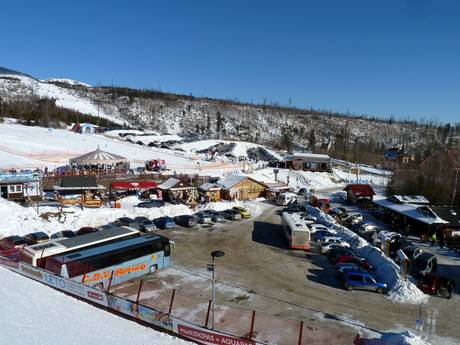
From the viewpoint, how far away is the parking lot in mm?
16031

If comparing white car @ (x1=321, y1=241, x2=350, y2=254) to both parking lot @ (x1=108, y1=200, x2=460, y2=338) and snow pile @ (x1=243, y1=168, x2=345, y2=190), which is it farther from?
snow pile @ (x1=243, y1=168, x2=345, y2=190)

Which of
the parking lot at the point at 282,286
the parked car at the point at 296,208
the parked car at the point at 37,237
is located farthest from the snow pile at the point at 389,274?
the parked car at the point at 37,237

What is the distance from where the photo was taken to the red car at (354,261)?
21766 mm

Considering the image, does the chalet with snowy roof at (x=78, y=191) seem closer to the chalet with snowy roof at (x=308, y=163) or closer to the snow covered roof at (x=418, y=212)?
the snow covered roof at (x=418, y=212)

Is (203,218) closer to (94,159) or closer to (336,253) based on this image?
(336,253)

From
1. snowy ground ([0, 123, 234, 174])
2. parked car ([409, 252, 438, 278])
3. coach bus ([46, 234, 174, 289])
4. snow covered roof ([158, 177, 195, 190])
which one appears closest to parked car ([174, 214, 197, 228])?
snow covered roof ([158, 177, 195, 190])

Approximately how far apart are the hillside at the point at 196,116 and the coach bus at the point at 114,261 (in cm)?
11215

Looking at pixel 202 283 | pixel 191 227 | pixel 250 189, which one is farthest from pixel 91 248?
pixel 250 189

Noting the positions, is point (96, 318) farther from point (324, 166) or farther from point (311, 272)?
point (324, 166)

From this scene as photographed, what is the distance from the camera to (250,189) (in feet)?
148

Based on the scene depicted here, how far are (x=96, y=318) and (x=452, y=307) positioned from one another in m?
16.1

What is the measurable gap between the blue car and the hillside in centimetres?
11438

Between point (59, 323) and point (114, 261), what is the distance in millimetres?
5971

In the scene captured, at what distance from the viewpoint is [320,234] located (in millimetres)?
28344
